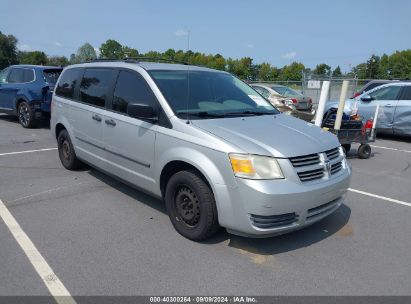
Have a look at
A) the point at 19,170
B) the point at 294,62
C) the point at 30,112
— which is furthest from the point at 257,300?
the point at 294,62

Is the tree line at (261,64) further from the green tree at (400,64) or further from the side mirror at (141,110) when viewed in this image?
the side mirror at (141,110)

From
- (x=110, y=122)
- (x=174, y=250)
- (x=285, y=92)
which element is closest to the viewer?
(x=174, y=250)

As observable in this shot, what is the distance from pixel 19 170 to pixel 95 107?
2.31 meters

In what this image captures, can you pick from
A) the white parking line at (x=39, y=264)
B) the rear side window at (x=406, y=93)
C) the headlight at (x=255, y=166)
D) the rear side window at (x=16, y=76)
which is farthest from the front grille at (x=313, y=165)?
the rear side window at (x=16, y=76)

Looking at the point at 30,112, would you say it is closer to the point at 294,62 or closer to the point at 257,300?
the point at 257,300

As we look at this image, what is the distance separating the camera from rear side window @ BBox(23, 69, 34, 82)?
11.2 m

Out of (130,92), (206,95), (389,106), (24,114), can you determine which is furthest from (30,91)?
(389,106)

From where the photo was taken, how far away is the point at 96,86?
17.8 ft

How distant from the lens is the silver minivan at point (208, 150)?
345cm

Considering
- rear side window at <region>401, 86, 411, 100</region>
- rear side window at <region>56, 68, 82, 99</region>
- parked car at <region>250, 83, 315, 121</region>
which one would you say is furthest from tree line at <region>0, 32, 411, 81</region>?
rear side window at <region>56, 68, 82, 99</region>

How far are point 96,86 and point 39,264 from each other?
2791 mm

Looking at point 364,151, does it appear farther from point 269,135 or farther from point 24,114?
point 24,114

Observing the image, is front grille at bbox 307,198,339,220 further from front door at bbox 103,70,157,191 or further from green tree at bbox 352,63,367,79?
green tree at bbox 352,63,367,79

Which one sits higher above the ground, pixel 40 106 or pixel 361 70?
pixel 361 70
